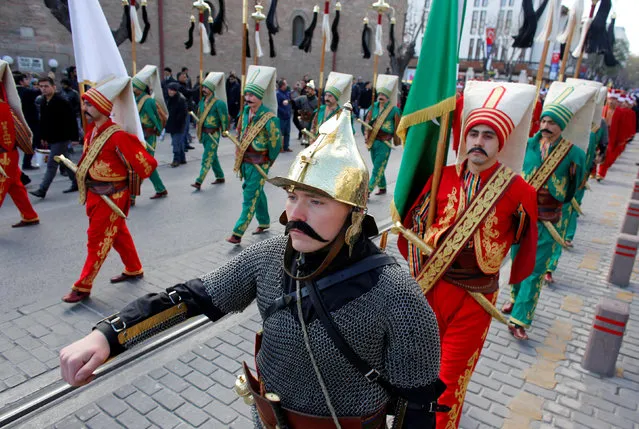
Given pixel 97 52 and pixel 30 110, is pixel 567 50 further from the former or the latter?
pixel 30 110

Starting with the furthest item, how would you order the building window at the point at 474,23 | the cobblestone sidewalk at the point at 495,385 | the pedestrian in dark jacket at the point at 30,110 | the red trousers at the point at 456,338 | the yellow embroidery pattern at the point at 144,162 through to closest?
the building window at the point at 474,23 → the pedestrian in dark jacket at the point at 30,110 → the yellow embroidery pattern at the point at 144,162 → the cobblestone sidewalk at the point at 495,385 → the red trousers at the point at 456,338

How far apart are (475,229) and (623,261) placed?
5.12 m

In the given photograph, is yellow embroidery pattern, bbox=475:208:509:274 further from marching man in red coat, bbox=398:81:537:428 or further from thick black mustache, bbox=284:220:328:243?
thick black mustache, bbox=284:220:328:243

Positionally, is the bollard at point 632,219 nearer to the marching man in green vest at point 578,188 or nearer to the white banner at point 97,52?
the marching man in green vest at point 578,188

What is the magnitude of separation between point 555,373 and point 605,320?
0.71m

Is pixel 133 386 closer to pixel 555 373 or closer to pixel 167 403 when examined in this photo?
pixel 167 403

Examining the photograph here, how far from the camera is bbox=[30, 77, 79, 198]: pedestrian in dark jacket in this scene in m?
8.81

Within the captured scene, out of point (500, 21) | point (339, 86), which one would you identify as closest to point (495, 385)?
point (339, 86)

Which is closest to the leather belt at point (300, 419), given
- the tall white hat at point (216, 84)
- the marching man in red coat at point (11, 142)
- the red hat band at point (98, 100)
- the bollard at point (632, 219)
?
the red hat band at point (98, 100)

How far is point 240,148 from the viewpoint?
7160 millimetres

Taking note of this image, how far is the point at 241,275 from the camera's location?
2133 millimetres

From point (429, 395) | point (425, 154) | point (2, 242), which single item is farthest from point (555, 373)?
point (2, 242)

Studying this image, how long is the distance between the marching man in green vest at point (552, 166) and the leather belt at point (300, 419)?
351 cm

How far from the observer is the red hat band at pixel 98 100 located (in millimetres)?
4941
